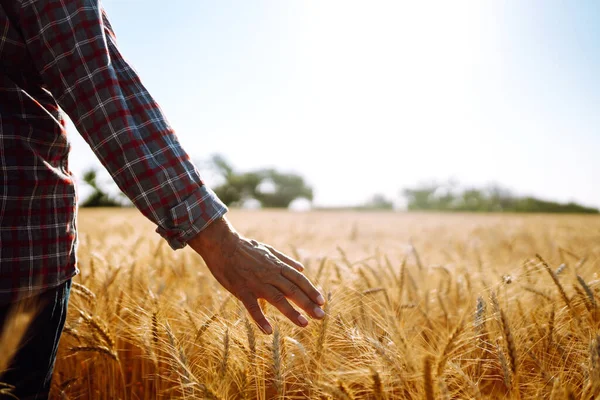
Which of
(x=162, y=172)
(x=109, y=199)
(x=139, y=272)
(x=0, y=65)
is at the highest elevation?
(x=0, y=65)

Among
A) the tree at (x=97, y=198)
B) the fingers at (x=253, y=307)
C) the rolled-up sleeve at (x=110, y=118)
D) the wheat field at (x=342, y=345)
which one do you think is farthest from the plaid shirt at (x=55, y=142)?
the tree at (x=97, y=198)

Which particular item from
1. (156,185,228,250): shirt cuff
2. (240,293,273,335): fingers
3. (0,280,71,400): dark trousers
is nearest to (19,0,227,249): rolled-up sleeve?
(156,185,228,250): shirt cuff

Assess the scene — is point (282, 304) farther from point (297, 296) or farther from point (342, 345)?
point (342, 345)

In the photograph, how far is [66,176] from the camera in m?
0.83

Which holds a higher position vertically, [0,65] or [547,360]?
[0,65]

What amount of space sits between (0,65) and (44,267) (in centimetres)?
39

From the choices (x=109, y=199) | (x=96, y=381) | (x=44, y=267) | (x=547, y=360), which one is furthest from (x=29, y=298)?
(x=109, y=199)

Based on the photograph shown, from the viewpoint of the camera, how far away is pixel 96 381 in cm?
119

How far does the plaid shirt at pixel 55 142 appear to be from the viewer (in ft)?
2.43

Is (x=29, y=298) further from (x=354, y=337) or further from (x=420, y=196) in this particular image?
(x=420, y=196)

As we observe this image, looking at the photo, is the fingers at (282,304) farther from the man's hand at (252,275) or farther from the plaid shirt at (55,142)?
the plaid shirt at (55,142)

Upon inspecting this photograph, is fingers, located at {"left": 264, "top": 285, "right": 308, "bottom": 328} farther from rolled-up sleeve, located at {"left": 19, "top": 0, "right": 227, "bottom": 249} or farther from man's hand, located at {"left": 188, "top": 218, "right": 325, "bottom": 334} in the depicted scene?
rolled-up sleeve, located at {"left": 19, "top": 0, "right": 227, "bottom": 249}

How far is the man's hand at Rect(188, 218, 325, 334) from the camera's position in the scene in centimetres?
79

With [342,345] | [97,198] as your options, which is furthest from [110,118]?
[97,198]
